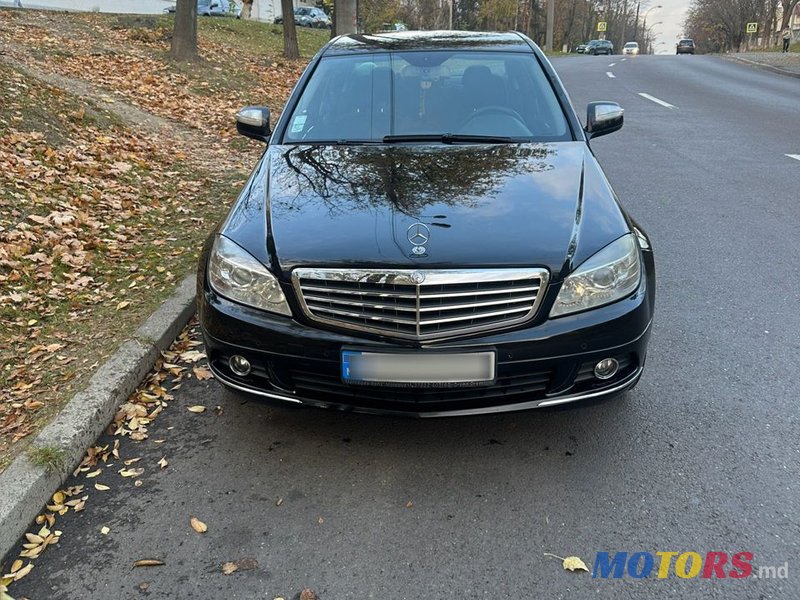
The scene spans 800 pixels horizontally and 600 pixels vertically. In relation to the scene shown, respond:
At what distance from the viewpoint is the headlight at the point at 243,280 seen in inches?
105

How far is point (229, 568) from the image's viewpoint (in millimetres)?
2346

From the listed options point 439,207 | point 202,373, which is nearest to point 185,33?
point 202,373

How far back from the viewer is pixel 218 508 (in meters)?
2.64

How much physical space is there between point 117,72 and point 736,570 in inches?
515

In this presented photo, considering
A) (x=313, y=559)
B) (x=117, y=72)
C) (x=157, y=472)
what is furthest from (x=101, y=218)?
(x=117, y=72)

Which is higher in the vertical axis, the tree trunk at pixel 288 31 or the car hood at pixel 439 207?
the tree trunk at pixel 288 31

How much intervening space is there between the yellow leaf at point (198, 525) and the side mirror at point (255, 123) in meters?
2.38

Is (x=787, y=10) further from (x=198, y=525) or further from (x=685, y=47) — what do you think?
(x=198, y=525)

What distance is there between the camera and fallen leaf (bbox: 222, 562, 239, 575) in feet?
A: 7.64

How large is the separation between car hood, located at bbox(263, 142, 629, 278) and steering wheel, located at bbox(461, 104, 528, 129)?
329 millimetres

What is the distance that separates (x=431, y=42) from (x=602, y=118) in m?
1.22

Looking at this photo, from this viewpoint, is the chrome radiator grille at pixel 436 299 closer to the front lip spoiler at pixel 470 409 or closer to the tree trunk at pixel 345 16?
the front lip spoiler at pixel 470 409

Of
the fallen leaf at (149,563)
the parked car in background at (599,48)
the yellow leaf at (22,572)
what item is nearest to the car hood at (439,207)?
the fallen leaf at (149,563)

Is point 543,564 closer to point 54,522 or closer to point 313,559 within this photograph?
point 313,559
